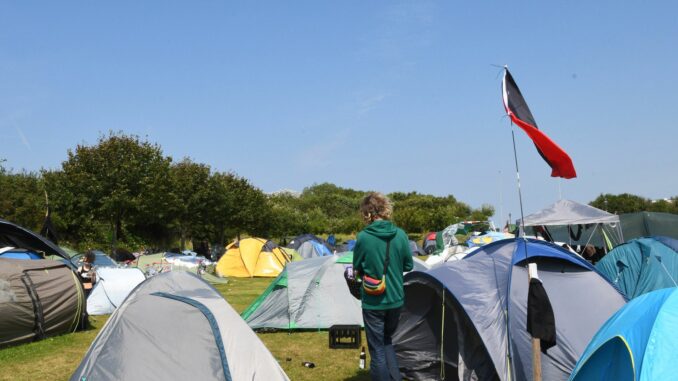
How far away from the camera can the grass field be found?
7.36 metres

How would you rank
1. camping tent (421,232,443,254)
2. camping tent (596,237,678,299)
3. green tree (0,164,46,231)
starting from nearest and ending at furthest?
camping tent (596,237,678,299) < green tree (0,164,46,231) < camping tent (421,232,443,254)

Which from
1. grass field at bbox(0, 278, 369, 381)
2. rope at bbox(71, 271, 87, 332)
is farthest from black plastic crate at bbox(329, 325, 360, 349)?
rope at bbox(71, 271, 87, 332)

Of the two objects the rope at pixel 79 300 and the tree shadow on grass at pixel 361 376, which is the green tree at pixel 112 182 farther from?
the tree shadow on grass at pixel 361 376

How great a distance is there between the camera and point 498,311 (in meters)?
6.18

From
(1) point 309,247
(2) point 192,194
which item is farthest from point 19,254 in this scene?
(2) point 192,194

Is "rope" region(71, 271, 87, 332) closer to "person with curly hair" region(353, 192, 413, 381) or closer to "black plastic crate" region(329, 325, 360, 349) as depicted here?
Result: "black plastic crate" region(329, 325, 360, 349)

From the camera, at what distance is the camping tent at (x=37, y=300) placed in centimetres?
905

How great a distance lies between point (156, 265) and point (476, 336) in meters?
14.4

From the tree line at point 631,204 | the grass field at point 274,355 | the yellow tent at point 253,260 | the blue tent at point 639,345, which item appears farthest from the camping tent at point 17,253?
the tree line at point 631,204

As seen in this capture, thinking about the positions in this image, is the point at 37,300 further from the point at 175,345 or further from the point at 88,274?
the point at 175,345

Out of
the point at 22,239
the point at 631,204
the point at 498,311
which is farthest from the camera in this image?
the point at 631,204

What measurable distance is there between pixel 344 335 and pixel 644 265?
5.43 meters

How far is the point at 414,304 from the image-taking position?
739 cm

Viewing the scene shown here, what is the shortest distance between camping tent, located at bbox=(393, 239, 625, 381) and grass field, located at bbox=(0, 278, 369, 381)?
942 mm
